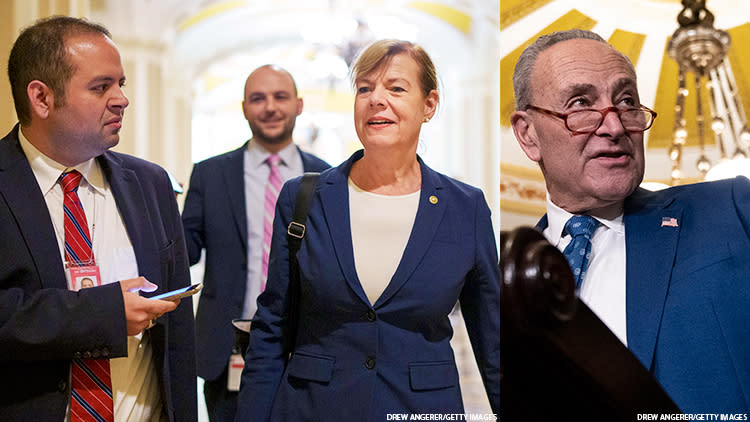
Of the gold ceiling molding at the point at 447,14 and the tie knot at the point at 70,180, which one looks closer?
the tie knot at the point at 70,180

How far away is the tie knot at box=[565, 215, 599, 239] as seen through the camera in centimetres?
179

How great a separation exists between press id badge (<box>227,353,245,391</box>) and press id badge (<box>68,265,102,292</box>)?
35.6 inches

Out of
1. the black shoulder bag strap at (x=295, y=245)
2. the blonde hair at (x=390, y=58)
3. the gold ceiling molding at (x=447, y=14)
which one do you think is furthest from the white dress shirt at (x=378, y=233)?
the gold ceiling molding at (x=447, y=14)

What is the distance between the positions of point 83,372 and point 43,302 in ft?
0.86

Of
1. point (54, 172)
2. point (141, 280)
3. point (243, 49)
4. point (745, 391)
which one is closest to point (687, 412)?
point (745, 391)

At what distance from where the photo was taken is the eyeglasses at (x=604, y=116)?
1768 mm

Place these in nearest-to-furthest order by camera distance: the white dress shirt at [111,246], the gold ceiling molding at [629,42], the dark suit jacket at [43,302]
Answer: the gold ceiling molding at [629,42], the dark suit jacket at [43,302], the white dress shirt at [111,246]

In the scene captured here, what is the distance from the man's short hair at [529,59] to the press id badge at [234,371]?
1.64 metres

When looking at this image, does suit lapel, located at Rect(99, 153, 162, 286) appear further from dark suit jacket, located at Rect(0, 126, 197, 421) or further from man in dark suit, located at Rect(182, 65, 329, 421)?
man in dark suit, located at Rect(182, 65, 329, 421)

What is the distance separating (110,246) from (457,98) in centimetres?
460

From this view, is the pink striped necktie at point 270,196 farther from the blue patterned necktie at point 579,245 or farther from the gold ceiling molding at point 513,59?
the blue patterned necktie at point 579,245

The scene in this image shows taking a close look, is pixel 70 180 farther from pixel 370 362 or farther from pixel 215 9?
pixel 215 9

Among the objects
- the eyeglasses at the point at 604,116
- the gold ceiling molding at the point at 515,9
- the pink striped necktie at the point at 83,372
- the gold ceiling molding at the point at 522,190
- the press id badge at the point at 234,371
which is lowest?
the press id badge at the point at 234,371

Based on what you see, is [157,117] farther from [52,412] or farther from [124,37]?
[52,412]
